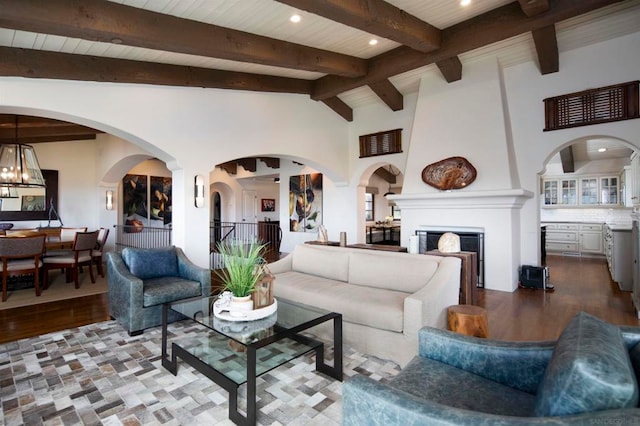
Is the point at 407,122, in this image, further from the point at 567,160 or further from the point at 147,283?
the point at 147,283

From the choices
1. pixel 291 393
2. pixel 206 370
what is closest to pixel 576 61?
pixel 291 393

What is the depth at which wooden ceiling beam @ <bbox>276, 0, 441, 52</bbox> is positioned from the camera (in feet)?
10.9

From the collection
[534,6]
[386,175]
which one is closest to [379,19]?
[534,6]

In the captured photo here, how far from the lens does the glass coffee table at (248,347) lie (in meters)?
2.10

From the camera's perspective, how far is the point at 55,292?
5383 millimetres

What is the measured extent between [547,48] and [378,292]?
4514 mm

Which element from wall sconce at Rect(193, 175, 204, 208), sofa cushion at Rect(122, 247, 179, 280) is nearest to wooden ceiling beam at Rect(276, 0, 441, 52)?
wall sconce at Rect(193, 175, 204, 208)

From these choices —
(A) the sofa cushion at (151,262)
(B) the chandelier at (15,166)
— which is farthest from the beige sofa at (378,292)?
(B) the chandelier at (15,166)

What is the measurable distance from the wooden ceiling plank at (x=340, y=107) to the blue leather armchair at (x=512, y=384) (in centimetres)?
643

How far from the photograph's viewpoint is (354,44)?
5.06m

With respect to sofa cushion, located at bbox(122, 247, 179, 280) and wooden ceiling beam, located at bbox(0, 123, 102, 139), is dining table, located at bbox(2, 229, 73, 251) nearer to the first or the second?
wooden ceiling beam, located at bbox(0, 123, 102, 139)

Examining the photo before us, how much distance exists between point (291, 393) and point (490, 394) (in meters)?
1.42

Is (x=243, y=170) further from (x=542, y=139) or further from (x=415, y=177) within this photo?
(x=542, y=139)

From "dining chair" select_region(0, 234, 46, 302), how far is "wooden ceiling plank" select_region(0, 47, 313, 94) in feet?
8.26
